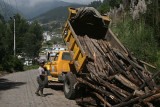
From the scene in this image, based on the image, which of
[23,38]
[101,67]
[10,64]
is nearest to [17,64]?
[10,64]

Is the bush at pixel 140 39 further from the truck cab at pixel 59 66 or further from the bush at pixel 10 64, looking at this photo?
the bush at pixel 10 64

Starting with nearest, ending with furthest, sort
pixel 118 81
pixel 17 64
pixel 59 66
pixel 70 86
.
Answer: pixel 118 81 < pixel 70 86 < pixel 59 66 < pixel 17 64

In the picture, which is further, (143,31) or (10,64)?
(10,64)

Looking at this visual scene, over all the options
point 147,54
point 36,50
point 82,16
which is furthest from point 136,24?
point 36,50

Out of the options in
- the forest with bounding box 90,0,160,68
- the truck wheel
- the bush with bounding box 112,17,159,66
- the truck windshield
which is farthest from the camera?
the forest with bounding box 90,0,160,68

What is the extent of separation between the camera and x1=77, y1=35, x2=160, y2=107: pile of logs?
4516 millimetres

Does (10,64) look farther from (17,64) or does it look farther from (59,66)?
(59,66)

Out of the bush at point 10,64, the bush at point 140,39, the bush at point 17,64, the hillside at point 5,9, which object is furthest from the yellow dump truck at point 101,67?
the bush at point 17,64

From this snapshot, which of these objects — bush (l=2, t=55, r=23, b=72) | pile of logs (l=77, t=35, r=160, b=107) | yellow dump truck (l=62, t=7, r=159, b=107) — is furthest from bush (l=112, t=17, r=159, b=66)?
bush (l=2, t=55, r=23, b=72)

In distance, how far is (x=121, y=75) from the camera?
5.93 m

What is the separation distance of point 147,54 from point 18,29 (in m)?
55.4

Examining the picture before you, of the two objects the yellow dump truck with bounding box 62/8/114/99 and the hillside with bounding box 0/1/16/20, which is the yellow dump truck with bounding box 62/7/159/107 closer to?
the yellow dump truck with bounding box 62/8/114/99

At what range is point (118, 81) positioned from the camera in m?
5.62

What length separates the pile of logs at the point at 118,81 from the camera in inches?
178
